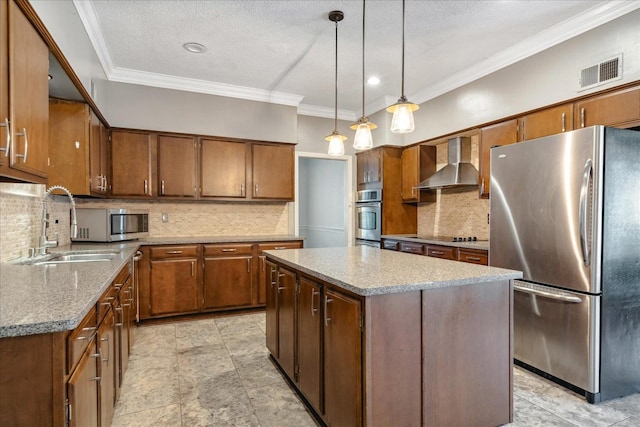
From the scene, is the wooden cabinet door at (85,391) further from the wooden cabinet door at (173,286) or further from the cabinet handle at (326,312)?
the wooden cabinet door at (173,286)

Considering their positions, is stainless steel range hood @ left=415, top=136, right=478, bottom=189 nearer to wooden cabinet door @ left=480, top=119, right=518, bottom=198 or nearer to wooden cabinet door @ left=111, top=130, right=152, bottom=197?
wooden cabinet door @ left=480, top=119, right=518, bottom=198

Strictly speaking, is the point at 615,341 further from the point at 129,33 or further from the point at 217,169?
the point at 129,33

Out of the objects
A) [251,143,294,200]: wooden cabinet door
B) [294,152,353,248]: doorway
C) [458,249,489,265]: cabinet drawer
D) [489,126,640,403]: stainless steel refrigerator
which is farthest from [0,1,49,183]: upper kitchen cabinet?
[294,152,353,248]: doorway

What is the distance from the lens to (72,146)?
3.01 metres

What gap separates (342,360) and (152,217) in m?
3.52

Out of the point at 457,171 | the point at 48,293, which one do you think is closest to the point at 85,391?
the point at 48,293

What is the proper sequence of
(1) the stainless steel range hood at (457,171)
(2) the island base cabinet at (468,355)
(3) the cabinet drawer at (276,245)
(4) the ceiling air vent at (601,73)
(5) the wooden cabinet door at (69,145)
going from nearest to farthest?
1. (2) the island base cabinet at (468,355)
2. (4) the ceiling air vent at (601,73)
3. (5) the wooden cabinet door at (69,145)
4. (1) the stainless steel range hood at (457,171)
5. (3) the cabinet drawer at (276,245)

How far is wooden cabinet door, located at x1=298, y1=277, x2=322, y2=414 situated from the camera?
6.59ft

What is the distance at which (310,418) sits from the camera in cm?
213

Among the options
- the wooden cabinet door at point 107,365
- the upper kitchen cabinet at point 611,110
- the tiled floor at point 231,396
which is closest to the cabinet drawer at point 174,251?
the tiled floor at point 231,396

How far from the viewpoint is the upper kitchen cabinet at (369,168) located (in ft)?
16.8

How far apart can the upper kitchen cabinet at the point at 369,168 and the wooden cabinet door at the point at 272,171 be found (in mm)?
1165

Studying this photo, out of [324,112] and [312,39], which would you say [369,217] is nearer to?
[324,112]

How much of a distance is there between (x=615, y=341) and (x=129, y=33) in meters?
4.44
